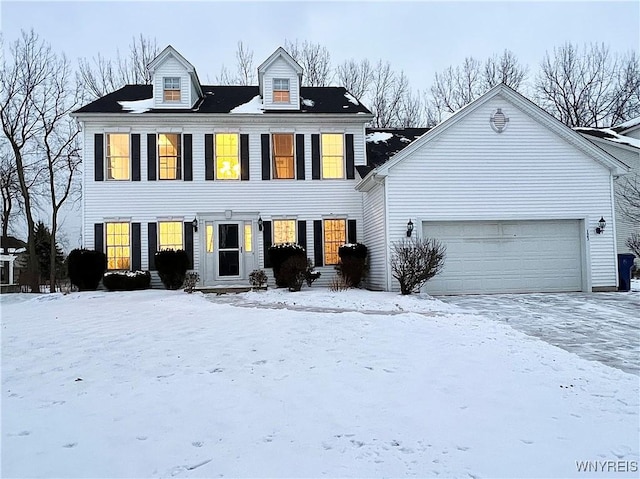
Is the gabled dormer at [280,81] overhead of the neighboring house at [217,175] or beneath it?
overhead

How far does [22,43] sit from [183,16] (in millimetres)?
6655

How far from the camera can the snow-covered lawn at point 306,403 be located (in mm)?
2994

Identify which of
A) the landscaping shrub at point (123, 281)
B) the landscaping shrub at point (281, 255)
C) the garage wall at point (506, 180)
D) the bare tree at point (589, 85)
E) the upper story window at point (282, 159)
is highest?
the bare tree at point (589, 85)

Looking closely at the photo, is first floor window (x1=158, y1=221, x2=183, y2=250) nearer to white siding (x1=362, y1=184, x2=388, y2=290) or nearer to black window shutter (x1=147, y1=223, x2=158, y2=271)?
black window shutter (x1=147, y1=223, x2=158, y2=271)

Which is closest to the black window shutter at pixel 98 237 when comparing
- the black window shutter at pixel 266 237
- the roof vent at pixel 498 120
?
the black window shutter at pixel 266 237

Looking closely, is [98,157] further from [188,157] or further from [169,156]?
[188,157]

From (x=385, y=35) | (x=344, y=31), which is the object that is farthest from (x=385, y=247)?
(x=385, y=35)

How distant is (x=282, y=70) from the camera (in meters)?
16.0

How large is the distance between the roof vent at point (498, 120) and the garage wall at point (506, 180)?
12 cm

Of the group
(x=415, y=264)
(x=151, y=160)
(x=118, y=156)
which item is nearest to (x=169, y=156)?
(x=151, y=160)

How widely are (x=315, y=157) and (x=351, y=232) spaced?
2829 mm

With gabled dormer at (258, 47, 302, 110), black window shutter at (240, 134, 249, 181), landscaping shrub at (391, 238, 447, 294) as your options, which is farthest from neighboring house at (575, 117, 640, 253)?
black window shutter at (240, 134, 249, 181)

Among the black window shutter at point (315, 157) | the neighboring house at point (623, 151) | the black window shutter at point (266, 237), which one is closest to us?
the black window shutter at point (266, 237)

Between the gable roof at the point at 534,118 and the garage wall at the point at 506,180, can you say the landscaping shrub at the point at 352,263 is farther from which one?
the gable roof at the point at 534,118
